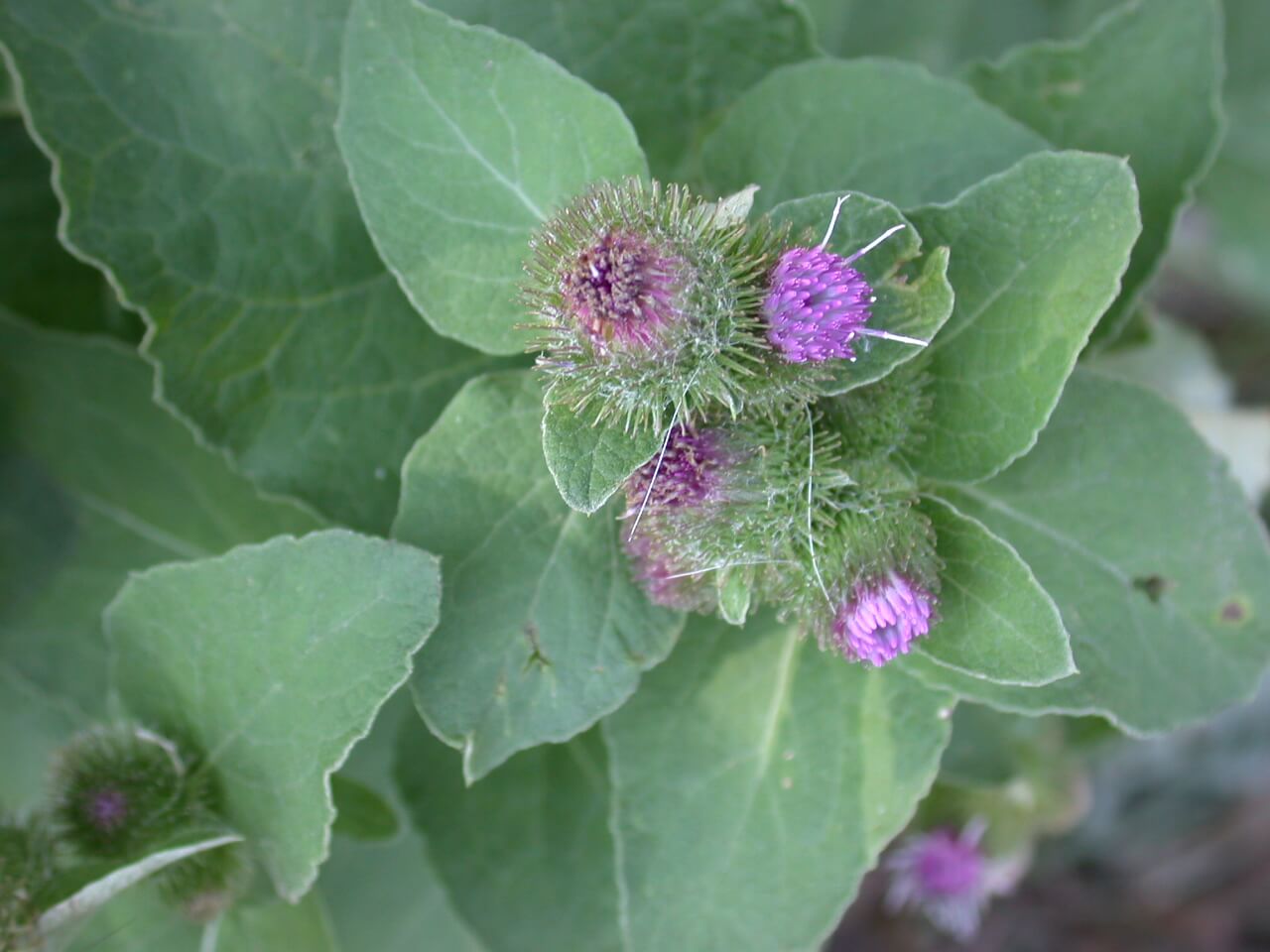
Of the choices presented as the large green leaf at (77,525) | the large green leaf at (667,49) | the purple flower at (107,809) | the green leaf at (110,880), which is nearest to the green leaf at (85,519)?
the large green leaf at (77,525)

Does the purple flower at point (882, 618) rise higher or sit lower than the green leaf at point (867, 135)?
lower

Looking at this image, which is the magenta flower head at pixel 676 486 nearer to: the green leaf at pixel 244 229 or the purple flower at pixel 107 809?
the green leaf at pixel 244 229

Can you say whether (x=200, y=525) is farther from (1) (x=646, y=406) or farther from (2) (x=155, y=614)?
(1) (x=646, y=406)

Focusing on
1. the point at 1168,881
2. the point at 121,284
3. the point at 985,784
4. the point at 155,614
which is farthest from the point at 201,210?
the point at 1168,881

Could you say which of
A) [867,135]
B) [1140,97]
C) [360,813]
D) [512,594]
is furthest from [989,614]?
[360,813]

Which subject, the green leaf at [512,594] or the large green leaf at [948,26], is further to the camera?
the large green leaf at [948,26]

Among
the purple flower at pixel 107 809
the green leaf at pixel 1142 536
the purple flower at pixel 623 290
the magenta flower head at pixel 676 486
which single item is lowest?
the purple flower at pixel 107 809

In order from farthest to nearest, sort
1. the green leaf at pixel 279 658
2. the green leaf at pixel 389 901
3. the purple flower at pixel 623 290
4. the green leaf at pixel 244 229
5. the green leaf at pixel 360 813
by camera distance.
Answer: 1. the green leaf at pixel 389 901
2. the green leaf at pixel 360 813
3. the green leaf at pixel 244 229
4. the green leaf at pixel 279 658
5. the purple flower at pixel 623 290
